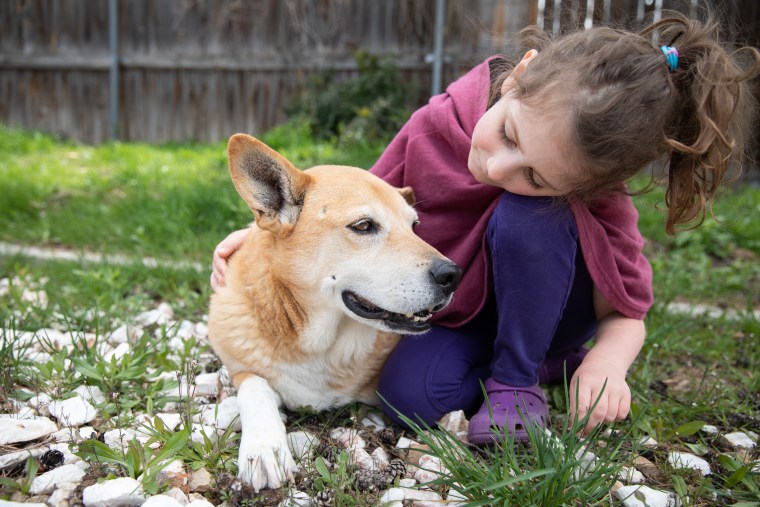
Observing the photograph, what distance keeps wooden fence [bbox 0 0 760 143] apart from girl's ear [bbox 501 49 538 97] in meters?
4.46

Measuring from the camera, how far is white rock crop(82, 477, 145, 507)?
1.41m

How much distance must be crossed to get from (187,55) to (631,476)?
734 centimetres

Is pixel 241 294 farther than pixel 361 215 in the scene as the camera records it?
Yes

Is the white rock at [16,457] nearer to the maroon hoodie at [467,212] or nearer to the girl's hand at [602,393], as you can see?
the maroon hoodie at [467,212]

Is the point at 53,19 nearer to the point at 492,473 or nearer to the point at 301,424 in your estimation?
the point at 301,424

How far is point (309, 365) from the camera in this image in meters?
1.98

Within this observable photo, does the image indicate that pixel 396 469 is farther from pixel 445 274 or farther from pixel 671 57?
pixel 671 57

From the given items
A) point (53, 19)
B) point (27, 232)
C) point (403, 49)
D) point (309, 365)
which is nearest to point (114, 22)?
point (53, 19)

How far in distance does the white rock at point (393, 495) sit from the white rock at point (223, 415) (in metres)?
0.52

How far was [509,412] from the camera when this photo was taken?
1.81 metres

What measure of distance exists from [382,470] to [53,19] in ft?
27.7

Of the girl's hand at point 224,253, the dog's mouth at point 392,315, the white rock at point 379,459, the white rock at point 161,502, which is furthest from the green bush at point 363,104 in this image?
the white rock at point 161,502

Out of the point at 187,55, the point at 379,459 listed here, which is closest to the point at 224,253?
the point at 379,459

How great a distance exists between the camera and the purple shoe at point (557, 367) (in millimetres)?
2285
